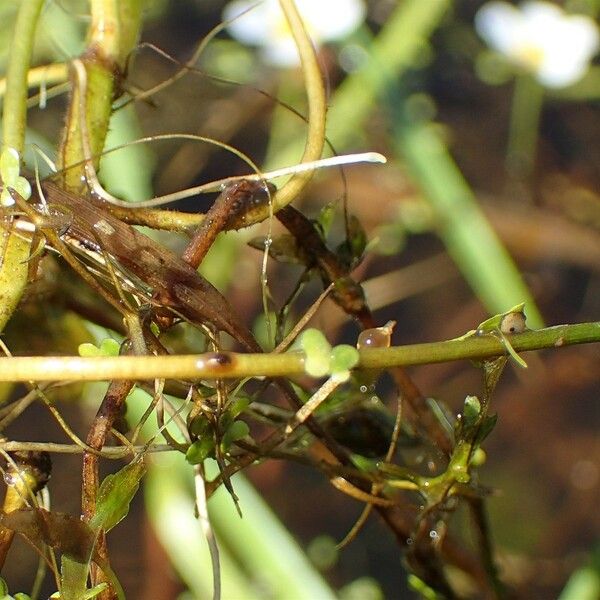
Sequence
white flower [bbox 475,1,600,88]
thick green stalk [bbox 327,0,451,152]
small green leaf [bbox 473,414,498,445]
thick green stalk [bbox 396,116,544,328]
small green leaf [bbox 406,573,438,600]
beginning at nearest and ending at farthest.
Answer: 1. small green leaf [bbox 473,414,498,445]
2. small green leaf [bbox 406,573,438,600]
3. thick green stalk [bbox 396,116,544,328]
4. thick green stalk [bbox 327,0,451,152]
5. white flower [bbox 475,1,600,88]

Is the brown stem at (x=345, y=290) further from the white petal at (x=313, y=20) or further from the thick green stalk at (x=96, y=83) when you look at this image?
the white petal at (x=313, y=20)

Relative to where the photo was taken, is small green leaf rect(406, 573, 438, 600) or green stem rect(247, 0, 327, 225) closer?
green stem rect(247, 0, 327, 225)

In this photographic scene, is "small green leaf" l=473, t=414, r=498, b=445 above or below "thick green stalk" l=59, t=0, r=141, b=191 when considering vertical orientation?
below

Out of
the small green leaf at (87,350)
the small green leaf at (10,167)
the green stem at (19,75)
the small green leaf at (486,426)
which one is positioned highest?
the green stem at (19,75)

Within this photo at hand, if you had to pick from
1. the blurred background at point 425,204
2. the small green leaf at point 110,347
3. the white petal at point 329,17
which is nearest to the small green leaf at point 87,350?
the small green leaf at point 110,347

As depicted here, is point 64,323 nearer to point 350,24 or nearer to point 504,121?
point 350,24

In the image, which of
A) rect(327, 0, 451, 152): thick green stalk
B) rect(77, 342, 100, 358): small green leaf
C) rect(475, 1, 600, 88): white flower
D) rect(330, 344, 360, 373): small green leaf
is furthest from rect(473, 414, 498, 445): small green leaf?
rect(475, 1, 600, 88): white flower

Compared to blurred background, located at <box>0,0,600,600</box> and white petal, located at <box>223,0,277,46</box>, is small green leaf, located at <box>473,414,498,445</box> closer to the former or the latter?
blurred background, located at <box>0,0,600,600</box>

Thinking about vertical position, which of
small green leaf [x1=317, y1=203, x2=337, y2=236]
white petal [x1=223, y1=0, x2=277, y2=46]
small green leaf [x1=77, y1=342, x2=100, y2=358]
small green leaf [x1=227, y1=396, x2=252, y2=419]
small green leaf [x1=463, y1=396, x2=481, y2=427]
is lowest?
small green leaf [x1=463, y1=396, x2=481, y2=427]
